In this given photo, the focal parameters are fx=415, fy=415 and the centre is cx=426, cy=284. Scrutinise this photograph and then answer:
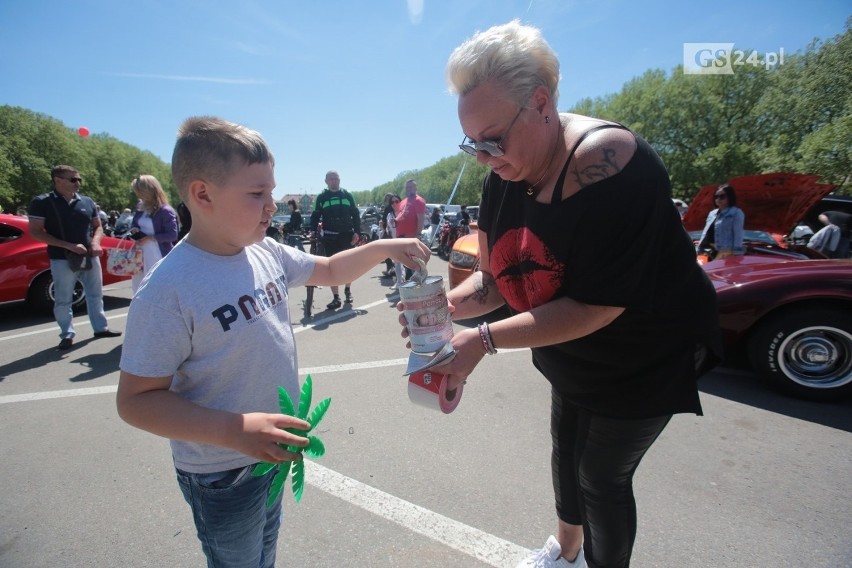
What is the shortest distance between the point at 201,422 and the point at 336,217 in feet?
20.3

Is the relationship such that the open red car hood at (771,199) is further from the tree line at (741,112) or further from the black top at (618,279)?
the tree line at (741,112)

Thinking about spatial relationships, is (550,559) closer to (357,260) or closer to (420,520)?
(420,520)

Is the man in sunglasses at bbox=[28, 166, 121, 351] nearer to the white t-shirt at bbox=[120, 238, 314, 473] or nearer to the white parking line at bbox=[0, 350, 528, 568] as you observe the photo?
the white parking line at bbox=[0, 350, 528, 568]

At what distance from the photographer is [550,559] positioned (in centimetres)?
194

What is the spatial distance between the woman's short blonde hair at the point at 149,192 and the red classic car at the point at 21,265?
1814 millimetres

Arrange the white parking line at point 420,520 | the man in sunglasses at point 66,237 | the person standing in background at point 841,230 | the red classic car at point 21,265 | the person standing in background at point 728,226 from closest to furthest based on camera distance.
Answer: the white parking line at point 420,520, the man in sunglasses at point 66,237, the person standing in background at point 728,226, the red classic car at point 21,265, the person standing in background at point 841,230

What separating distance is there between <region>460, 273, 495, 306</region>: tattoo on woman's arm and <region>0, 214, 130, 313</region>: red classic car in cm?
676

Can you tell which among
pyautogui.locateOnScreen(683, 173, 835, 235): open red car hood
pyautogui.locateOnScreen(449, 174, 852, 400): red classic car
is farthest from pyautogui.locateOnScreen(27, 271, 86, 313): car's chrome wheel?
pyautogui.locateOnScreen(683, 173, 835, 235): open red car hood

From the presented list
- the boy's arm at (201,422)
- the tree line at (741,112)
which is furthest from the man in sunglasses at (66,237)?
the tree line at (741,112)

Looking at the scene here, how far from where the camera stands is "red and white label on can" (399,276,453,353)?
1.40 metres

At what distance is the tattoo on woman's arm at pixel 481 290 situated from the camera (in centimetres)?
188

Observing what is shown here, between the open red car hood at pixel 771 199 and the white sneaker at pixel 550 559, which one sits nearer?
the white sneaker at pixel 550 559

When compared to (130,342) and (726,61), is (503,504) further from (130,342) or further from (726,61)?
(726,61)

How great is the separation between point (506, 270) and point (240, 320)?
0.97 metres
